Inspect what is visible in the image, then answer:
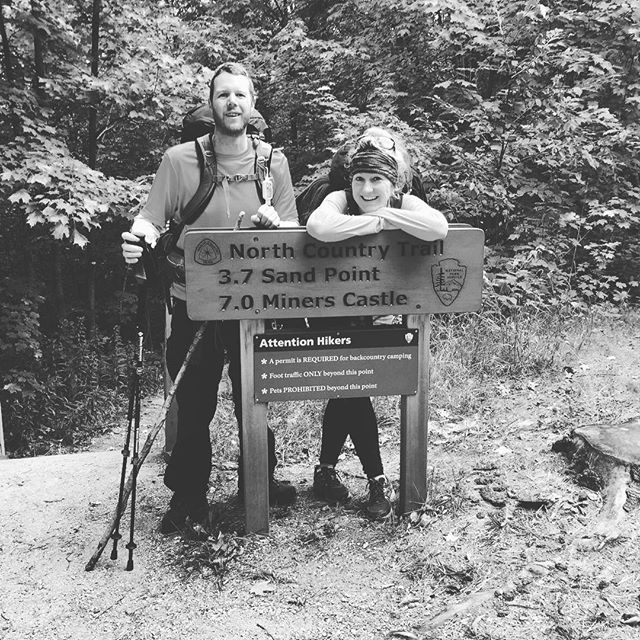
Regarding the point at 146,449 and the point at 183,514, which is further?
the point at 183,514

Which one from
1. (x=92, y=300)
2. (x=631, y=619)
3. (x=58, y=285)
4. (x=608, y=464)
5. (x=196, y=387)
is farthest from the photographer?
(x=92, y=300)

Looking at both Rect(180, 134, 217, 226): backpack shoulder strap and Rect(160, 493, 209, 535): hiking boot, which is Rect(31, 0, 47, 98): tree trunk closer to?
Rect(180, 134, 217, 226): backpack shoulder strap

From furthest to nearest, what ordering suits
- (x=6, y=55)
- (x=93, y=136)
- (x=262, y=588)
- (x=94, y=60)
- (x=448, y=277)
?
(x=93, y=136), (x=94, y=60), (x=6, y=55), (x=448, y=277), (x=262, y=588)

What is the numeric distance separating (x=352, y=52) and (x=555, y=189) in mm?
3260

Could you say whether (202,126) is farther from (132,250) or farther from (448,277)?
(448,277)

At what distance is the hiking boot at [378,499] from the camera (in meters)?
3.25

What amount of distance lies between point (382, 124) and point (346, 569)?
213 inches

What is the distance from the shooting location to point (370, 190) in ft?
9.31

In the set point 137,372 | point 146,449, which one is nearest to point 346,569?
point 146,449

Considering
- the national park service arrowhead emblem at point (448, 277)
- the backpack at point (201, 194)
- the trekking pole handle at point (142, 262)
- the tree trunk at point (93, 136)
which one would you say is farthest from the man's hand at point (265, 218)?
the tree trunk at point (93, 136)

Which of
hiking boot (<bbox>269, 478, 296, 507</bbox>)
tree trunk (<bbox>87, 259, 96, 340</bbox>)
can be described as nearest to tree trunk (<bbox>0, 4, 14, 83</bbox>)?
tree trunk (<bbox>87, 259, 96, 340</bbox>)

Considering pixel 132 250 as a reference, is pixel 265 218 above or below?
above

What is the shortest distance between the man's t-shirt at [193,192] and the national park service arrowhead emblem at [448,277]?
0.90 m

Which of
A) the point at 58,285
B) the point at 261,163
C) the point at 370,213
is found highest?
the point at 261,163
